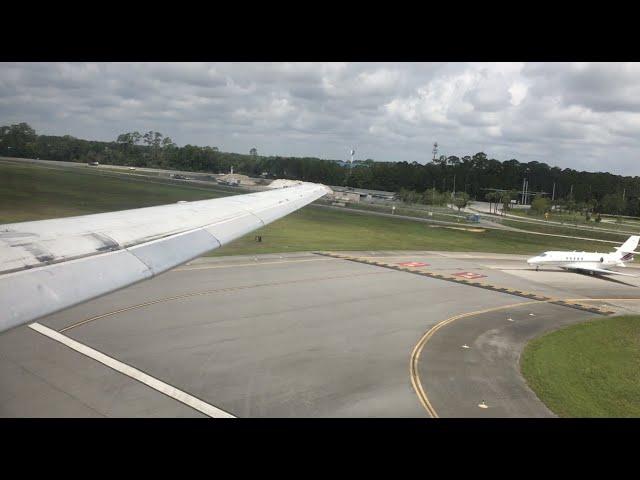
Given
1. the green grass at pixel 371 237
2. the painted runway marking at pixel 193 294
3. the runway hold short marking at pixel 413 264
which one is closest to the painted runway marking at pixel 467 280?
the runway hold short marking at pixel 413 264

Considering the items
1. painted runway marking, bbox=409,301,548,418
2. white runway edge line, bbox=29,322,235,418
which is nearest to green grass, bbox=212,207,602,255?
painted runway marking, bbox=409,301,548,418

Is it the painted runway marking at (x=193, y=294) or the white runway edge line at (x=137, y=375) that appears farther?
the painted runway marking at (x=193, y=294)

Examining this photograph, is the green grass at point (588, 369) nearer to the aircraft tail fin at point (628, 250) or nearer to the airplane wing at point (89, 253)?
the airplane wing at point (89, 253)

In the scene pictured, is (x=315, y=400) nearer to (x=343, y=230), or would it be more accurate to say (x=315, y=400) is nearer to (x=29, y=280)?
(x=29, y=280)

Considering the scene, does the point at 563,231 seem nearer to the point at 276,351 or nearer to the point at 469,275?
the point at 469,275

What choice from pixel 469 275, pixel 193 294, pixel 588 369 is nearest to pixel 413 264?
pixel 469 275

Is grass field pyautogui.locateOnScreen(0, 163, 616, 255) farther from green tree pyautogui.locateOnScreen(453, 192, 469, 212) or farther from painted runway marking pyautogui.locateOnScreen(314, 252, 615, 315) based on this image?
green tree pyautogui.locateOnScreen(453, 192, 469, 212)
